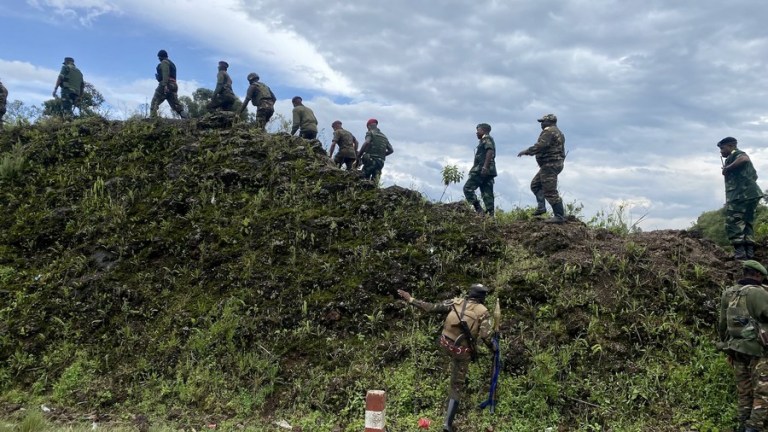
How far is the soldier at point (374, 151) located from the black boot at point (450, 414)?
712cm

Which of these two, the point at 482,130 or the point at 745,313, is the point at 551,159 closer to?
the point at 482,130

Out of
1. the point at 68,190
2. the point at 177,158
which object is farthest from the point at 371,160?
the point at 68,190

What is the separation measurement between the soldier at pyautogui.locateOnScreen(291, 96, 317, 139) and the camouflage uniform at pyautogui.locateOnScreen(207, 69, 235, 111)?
6.08ft

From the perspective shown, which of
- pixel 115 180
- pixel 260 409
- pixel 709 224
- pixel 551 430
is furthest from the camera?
pixel 709 224

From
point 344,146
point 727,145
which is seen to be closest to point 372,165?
point 344,146

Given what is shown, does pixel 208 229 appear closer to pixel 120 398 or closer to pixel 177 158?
pixel 177 158

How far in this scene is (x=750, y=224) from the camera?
8.43 m

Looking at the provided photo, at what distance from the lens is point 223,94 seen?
44.3ft

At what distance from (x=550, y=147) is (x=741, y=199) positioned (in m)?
3.12

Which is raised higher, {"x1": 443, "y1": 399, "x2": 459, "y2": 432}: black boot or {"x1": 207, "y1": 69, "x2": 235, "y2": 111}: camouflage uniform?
{"x1": 207, "y1": 69, "x2": 235, "y2": 111}: camouflage uniform

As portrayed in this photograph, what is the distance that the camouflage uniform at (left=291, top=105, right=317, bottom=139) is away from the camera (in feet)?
42.4

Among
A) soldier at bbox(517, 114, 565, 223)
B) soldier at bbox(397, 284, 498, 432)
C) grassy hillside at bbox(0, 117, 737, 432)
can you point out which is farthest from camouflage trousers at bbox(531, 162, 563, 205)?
soldier at bbox(397, 284, 498, 432)

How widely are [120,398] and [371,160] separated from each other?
734 cm

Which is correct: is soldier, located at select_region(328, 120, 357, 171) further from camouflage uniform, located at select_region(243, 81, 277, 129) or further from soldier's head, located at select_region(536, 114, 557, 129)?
soldier's head, located at select_region(536, 114, 557, 129)
